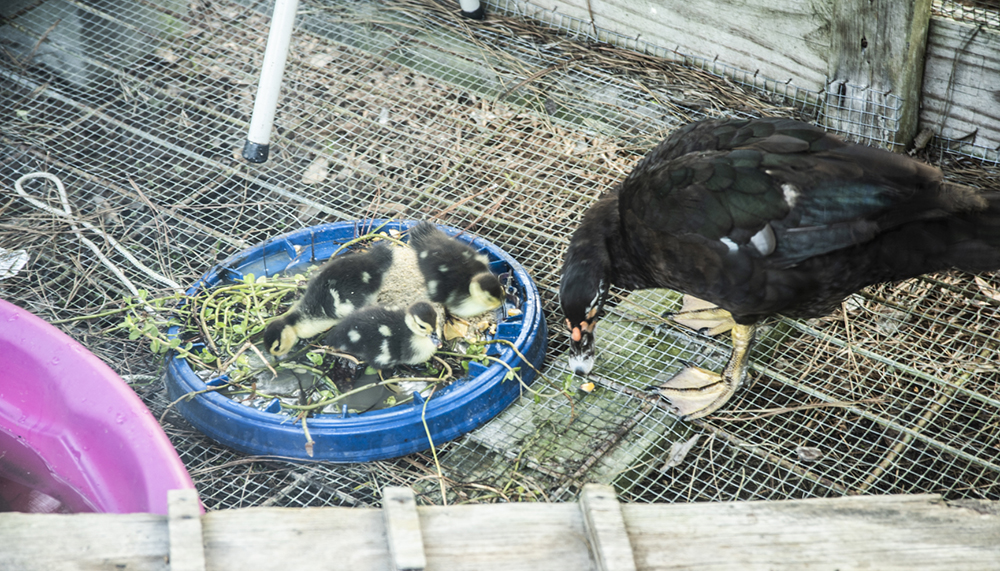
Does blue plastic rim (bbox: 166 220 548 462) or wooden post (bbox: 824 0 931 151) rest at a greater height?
wooden post (bbox: 824 0 931 151)

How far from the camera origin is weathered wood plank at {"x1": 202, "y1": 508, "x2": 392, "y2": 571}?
5.94 ft

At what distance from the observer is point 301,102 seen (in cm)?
446

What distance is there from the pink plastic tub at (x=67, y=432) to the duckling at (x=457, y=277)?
110 centimetres

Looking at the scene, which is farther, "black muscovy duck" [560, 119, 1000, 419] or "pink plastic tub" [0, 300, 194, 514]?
"black muscovy duck" [560, 119, 1000, 419]

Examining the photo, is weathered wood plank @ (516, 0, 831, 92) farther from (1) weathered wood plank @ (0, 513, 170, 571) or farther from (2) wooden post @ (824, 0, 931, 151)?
(1) weathered wood plank @ (0, 513, 170, 571)

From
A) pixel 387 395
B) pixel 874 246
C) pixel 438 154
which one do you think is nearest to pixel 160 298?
pixel 387 395

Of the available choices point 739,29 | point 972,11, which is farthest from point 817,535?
point 739,29

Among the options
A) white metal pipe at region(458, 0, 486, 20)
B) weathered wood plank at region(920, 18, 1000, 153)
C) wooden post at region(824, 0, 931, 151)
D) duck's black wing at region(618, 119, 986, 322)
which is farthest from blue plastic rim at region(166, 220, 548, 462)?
white metal pipe at region(458, 0, 486, 20)

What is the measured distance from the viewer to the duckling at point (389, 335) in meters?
2.94

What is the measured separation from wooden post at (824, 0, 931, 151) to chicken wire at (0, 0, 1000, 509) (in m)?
0.17

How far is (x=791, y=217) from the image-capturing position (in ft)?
8.74

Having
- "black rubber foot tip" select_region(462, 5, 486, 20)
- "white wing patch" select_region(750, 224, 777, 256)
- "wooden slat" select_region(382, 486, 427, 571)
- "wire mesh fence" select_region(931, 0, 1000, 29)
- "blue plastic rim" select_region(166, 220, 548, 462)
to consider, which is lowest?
"blue plastic rim" select_region(166, 220, 548, 462)

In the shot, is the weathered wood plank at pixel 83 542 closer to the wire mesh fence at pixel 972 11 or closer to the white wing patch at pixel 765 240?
the white wing patch at pixel 765 240

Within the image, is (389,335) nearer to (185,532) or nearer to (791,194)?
(185,532)
